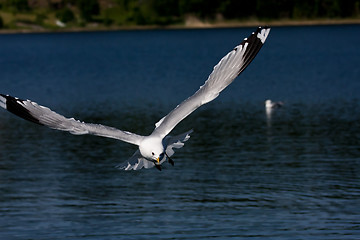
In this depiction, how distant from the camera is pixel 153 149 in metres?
12.7

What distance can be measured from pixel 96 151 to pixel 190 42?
7549cm

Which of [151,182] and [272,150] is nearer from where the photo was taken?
[151,182]

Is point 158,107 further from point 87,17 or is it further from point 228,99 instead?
point 87,17

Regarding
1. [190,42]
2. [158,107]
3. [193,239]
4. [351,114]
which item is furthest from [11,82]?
[190,42]

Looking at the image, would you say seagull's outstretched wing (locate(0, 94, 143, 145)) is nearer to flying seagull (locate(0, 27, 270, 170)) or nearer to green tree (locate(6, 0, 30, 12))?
flying seagull (locate(0, 27, 270, 170))

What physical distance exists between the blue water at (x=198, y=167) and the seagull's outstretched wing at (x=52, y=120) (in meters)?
3.60

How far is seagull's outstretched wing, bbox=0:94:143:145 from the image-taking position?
13.3 metres

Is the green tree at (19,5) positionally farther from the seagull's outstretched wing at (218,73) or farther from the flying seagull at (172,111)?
the seagull's outstretched wing at (218,73)

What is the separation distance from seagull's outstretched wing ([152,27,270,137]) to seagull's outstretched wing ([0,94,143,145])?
1.77 ft

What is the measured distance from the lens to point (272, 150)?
25.1 meters

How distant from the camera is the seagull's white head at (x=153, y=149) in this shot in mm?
12656

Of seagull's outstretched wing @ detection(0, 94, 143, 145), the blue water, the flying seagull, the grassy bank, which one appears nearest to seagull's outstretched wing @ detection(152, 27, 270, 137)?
the flying seagull

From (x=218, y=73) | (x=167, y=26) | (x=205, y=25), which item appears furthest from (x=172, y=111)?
(x=167, y=26)

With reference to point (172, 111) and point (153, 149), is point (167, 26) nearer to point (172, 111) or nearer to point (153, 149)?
point (172, 111)
